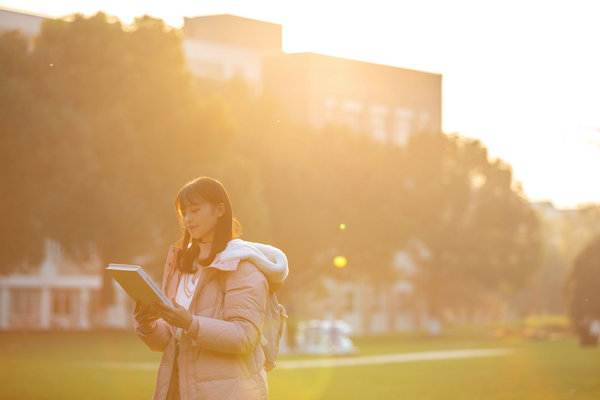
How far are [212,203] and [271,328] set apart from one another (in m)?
0.61

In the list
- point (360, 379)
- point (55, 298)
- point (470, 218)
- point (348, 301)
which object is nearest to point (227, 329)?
point (360, 379)

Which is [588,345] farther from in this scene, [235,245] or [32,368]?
[235,245]

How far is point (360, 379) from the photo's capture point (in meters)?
27.2

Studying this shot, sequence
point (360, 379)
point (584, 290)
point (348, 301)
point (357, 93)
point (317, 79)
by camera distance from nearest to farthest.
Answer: point (360, 379) → point (584, 290) → point (317, 79) → point (357, 93) → point (348, 301)

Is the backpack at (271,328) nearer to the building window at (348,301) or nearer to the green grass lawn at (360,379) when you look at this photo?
the green grass lawn at (360,379)

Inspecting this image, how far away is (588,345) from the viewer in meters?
48.8

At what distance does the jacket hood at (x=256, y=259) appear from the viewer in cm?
496

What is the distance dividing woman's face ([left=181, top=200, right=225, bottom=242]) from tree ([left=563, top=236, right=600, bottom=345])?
41.8 metres

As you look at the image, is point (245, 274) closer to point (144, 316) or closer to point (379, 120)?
point (144, 316)

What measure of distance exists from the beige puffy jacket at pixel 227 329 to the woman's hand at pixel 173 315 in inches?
3.8

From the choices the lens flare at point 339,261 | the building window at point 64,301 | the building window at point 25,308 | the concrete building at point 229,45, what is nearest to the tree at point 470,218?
the lens flare at point 339,261

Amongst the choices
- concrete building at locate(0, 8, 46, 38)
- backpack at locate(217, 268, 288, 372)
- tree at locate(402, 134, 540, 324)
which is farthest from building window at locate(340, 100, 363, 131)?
backpack at locate(217, 268, 288, 372)

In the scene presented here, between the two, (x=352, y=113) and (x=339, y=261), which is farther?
(x=352, y=113)

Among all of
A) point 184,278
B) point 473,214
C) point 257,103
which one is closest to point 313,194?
point 257,103
